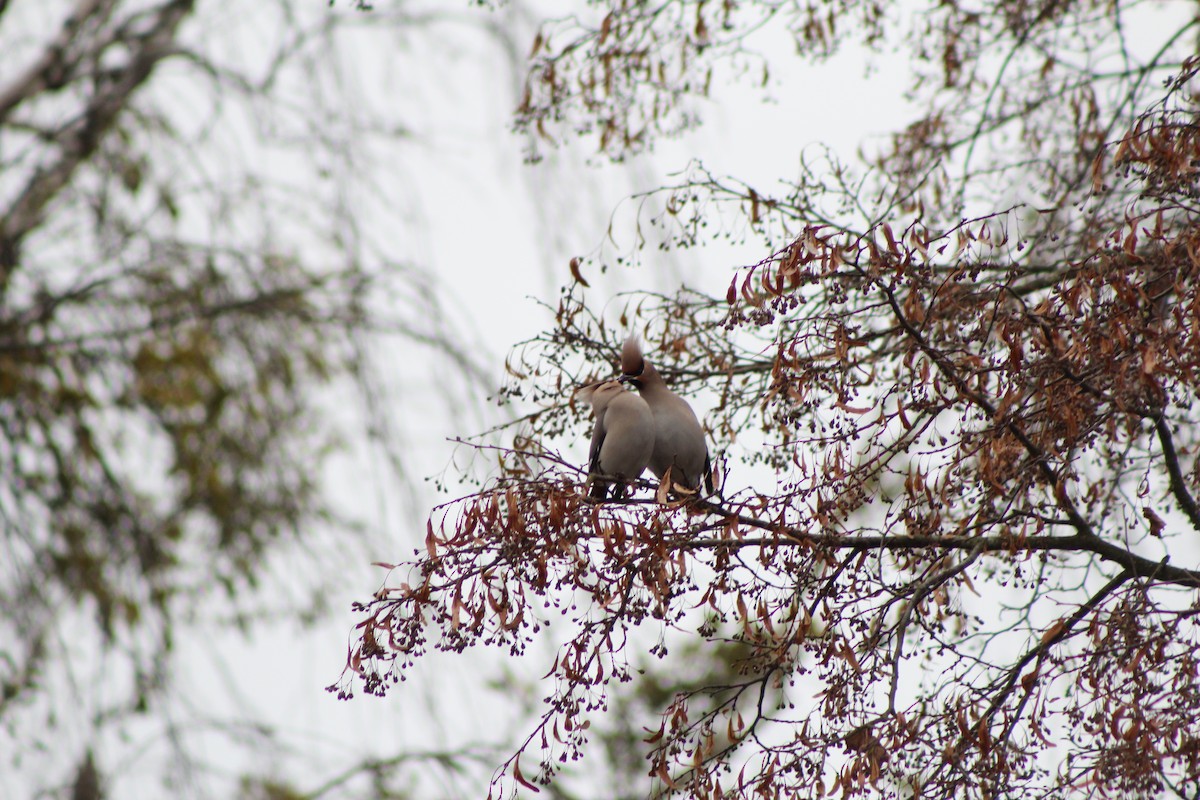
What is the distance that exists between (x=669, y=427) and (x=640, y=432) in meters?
0.12

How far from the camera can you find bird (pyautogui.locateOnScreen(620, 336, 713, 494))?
4.21 meters

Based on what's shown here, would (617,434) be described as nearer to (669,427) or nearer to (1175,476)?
(669,427)

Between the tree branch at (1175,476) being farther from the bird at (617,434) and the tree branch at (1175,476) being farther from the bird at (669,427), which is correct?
the bird at (617,434)

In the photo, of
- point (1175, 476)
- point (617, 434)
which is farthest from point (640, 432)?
point (1175, 476)

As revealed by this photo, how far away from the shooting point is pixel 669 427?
13.8 feet

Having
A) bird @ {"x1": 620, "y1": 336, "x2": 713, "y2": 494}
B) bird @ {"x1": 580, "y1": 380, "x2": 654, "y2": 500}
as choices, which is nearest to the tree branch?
bird @ {"x1": 620, "y1": 336, "x2": 713, "y2": 494}

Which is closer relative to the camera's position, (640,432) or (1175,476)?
(1175,476)

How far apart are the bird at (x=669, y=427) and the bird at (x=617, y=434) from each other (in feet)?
0.18

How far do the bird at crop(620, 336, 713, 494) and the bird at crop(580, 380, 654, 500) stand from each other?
0.05 meters

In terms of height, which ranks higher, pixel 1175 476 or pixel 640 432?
pixel 640 432

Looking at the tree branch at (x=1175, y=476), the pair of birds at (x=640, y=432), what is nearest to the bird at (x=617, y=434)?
the pair of birds at (x=640, y=432)

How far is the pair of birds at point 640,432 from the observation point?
416 centimetres

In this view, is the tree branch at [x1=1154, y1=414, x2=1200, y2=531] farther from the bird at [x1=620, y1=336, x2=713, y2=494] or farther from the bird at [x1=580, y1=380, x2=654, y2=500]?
the bird at [x1=580, y1=380, x2=654, y2=500]

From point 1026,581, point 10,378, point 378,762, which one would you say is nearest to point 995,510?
point 1026,581
